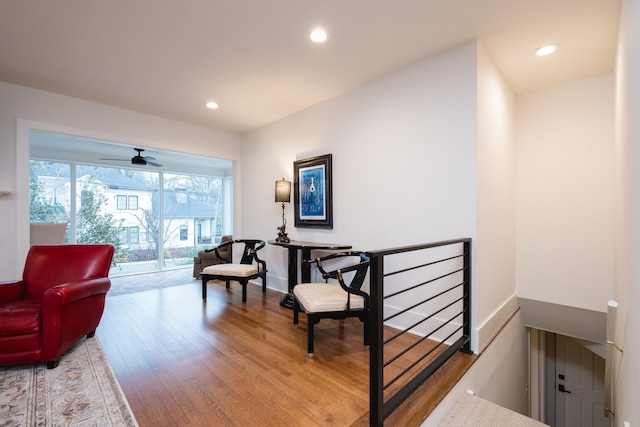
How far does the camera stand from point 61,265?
102 inches

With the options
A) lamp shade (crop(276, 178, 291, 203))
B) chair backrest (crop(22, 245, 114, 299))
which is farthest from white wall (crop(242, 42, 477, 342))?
chair backrest (crop(22, 245, 114, 299))

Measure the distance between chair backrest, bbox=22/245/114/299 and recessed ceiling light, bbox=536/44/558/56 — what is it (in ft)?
14.0

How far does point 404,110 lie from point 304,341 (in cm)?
233

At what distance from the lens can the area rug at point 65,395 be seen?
1.56 m

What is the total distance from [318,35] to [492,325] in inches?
115

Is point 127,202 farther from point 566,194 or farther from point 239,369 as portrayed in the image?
point 566,194

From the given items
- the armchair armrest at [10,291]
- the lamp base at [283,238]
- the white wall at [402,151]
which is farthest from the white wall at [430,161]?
the armchair armrest at [10,291]

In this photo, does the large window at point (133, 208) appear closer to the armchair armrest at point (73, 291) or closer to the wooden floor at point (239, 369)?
the wooden floor at point (239, 369)

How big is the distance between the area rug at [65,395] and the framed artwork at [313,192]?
2384 millimetres

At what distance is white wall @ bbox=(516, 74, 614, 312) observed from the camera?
285 centimetres

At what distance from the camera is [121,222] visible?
19.0 ft

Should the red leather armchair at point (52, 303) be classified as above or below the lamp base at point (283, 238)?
below

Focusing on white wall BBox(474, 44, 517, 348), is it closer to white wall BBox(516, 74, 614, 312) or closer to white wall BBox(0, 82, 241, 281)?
white wall BBox(516, 74, 614, 312)

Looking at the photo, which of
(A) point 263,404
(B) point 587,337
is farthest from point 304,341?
(B) point 587,337
